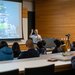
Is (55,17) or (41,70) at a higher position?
(55,17)

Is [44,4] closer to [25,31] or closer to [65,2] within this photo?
[65,2]

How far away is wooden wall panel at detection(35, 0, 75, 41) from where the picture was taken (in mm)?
10875

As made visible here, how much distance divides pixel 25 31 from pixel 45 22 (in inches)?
66.6

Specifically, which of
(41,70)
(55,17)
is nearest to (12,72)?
(41,70)

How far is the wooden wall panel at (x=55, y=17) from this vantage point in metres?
10.9

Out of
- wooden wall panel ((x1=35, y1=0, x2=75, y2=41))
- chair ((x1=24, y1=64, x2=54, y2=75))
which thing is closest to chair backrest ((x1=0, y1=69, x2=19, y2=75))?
chair ((x1=24, y1=64, x2=54, y2=75))

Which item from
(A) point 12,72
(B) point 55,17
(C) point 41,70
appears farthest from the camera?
(B) point 55,17

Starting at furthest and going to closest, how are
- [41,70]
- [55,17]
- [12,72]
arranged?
1. [55,17]
2. [41,70]
3. [12,72]

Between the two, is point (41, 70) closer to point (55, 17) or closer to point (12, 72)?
point (12, 72)

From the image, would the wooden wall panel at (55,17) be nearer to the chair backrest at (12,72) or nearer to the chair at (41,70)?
the chair at (41,70)

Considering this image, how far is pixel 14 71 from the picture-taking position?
2297mm

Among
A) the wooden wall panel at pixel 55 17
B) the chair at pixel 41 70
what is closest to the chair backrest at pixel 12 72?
the chair at pixel 41 70

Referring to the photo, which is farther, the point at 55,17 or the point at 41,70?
the point at 55,17

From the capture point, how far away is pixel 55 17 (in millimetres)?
11266
